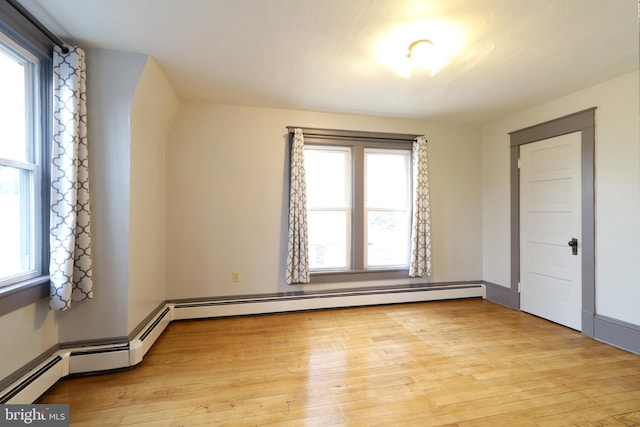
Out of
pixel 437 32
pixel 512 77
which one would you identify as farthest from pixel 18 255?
pixel 512 77

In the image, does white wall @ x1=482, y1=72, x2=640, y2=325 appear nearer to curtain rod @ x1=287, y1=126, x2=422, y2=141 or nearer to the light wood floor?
the light wood floor

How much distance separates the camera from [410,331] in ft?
9.64

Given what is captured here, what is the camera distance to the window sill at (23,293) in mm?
1606

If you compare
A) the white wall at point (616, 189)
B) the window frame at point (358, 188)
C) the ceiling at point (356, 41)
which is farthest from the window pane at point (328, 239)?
the white wall at point (616, 189)

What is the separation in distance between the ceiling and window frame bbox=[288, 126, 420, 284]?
2.15ft

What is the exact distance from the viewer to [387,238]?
3.92 m

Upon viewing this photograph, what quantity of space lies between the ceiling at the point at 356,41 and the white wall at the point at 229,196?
405 mm

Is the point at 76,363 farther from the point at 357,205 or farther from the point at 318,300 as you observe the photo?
the point at 357,205

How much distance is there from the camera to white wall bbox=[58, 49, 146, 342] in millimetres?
2146

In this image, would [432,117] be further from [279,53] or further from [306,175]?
[279,53]

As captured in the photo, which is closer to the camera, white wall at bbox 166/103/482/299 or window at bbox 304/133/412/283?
white wall at bbox 166/103/482/299

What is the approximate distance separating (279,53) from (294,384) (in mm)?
2587

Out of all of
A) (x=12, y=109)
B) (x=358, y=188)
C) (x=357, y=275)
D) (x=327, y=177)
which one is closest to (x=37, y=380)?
(x=12, y=109)

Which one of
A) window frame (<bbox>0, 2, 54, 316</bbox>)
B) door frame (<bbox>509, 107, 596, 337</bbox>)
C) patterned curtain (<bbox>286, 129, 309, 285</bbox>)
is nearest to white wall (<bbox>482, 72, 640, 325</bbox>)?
door frame (<bbox>509, 107, 596, 337</bbox>)
